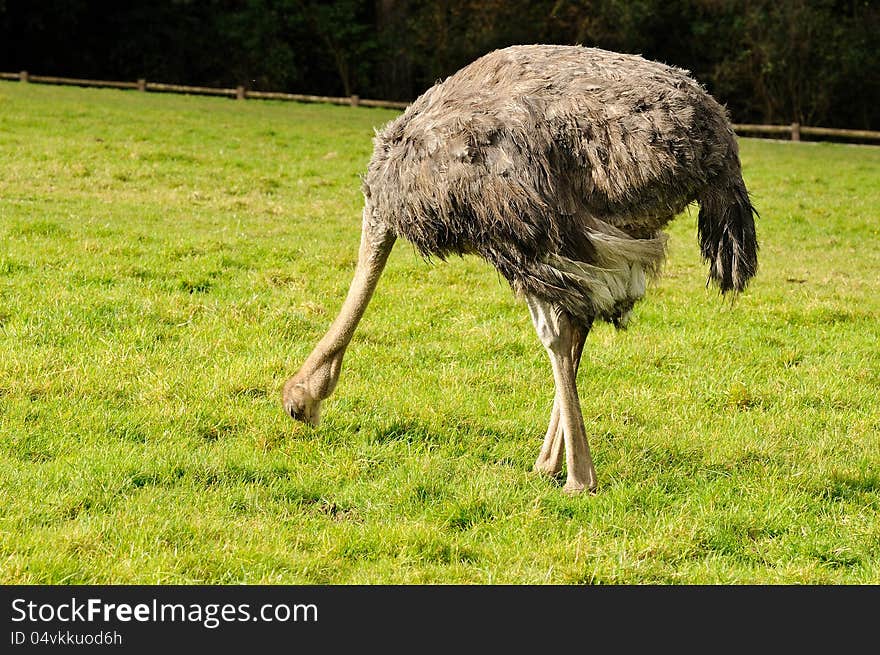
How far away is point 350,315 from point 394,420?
1.11m

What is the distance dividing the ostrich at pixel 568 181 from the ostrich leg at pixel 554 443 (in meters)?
0.32

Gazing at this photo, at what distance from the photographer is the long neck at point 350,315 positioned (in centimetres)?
615

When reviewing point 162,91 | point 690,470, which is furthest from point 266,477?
point 162,91

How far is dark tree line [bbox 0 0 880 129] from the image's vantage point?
1198 inches

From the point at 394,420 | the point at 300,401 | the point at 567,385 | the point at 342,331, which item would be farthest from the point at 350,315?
the point at 567,385

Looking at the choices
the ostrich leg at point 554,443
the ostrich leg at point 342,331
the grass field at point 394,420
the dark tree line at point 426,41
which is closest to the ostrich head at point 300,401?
the ostrich leg at point 342,331

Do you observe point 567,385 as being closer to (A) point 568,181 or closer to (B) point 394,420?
(A) point 568,181

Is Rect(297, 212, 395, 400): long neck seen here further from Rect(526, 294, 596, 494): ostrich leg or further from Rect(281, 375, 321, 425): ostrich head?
Rect(526, 294, 596, 494): ostrich leg

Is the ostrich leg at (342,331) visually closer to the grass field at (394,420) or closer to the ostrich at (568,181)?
the ostrich at (568,181)

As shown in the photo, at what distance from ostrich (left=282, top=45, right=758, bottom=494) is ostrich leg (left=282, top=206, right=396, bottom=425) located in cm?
20

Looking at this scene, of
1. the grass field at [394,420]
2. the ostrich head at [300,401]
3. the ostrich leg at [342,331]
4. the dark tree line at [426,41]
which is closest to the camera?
the grass field at [394,420]

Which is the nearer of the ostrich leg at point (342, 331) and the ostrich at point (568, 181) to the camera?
the ostrich at point (568, 181)

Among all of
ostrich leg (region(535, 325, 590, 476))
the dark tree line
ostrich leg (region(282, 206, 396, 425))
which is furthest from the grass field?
the dark tree line

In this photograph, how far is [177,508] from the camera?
18.6 ft
